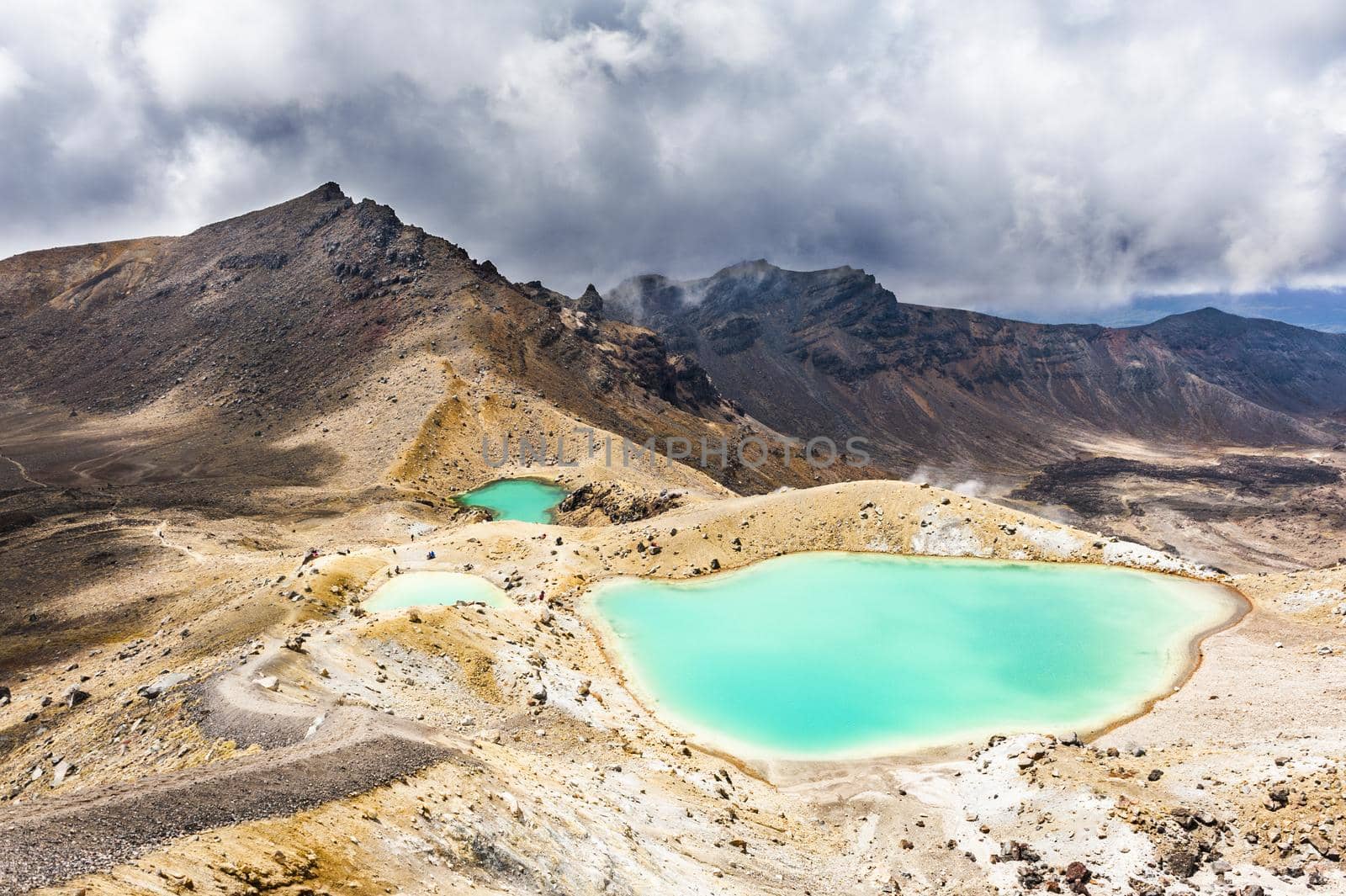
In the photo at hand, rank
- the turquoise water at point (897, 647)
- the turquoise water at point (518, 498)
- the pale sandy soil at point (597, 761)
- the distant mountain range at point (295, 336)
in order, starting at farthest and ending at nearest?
1. the distant mountain range at point (295, 336)
2. the turquoise water at point (518, 498)
3. the turquoise water at point (897, 647)
4. the pale sandy soil at point (597, 761)

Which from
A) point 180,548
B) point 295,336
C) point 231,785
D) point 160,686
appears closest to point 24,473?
point 295,336

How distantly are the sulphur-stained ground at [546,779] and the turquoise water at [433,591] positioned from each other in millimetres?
1279

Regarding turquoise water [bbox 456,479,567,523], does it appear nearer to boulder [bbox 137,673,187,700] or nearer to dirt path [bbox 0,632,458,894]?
boulder [bbox 137,673,187,700]

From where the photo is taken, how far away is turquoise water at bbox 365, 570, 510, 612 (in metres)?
38.6

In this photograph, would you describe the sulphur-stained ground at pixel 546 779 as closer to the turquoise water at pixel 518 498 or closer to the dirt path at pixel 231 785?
the dirt path at pixel 231 785

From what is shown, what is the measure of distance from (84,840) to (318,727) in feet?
24.7

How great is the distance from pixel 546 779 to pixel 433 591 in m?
22.9

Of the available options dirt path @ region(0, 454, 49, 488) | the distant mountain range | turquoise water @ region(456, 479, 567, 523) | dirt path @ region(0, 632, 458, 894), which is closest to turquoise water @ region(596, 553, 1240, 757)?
dirt path @ region(0, 632, 458, 894)

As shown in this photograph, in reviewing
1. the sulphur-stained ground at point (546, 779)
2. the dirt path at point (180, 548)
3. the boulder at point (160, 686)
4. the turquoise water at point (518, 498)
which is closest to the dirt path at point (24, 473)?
the dirt path at point (180, 548)

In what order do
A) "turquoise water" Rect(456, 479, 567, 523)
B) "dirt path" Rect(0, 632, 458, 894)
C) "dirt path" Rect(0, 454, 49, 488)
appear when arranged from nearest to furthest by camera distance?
"dirt path" Rect(0, 632, 458, 894) < "turquoise water" Rect(456, 479, 567, 523) < "dirt path" Rect(0, 454, 49, 488)

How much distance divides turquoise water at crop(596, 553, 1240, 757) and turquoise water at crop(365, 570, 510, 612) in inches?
277

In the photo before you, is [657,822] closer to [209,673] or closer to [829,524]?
[209,673]

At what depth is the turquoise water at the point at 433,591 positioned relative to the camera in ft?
127

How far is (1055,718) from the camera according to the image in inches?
1157
